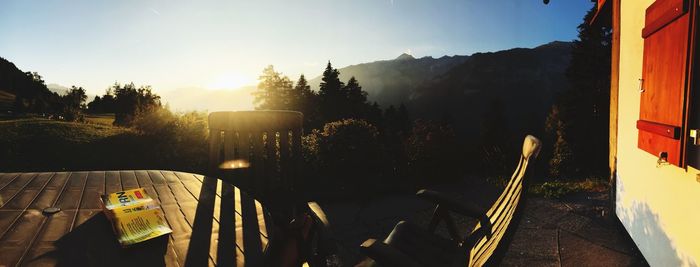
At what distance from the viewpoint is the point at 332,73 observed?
42.2 meters

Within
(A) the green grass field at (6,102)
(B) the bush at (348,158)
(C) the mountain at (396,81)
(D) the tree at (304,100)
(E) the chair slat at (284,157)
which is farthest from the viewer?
(C) the mountain at (396,81)

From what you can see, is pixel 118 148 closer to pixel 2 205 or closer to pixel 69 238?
pixel 2 205

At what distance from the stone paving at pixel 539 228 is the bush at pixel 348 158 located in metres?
0.46

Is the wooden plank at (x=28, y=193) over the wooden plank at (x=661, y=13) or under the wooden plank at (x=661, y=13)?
under

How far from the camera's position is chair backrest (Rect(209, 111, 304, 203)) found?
7.65 feet

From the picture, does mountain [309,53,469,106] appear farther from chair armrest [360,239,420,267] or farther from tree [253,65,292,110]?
chair armrest [360,239,420,267]

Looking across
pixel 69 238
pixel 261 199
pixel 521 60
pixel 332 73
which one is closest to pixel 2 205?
pixel 69 238

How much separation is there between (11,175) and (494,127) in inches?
2149

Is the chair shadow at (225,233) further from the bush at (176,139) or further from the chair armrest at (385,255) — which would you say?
A: the bush at (176,139)

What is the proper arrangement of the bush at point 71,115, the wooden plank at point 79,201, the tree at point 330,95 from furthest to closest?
1. the tree at point 330,95
2. the bush at point 71,115
3. the wooden plank at point 79,201

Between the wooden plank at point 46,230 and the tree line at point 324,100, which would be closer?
the wooden plank at point 46,230

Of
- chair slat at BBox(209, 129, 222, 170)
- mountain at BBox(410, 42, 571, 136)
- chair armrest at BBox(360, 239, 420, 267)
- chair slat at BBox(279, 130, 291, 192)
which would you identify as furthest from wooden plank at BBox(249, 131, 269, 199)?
mountain at BBox(410, 42, 571, 136)

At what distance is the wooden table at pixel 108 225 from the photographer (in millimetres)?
1087

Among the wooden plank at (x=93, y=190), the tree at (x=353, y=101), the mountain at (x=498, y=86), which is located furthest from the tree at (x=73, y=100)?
the mountain at (x=498, y=86)
